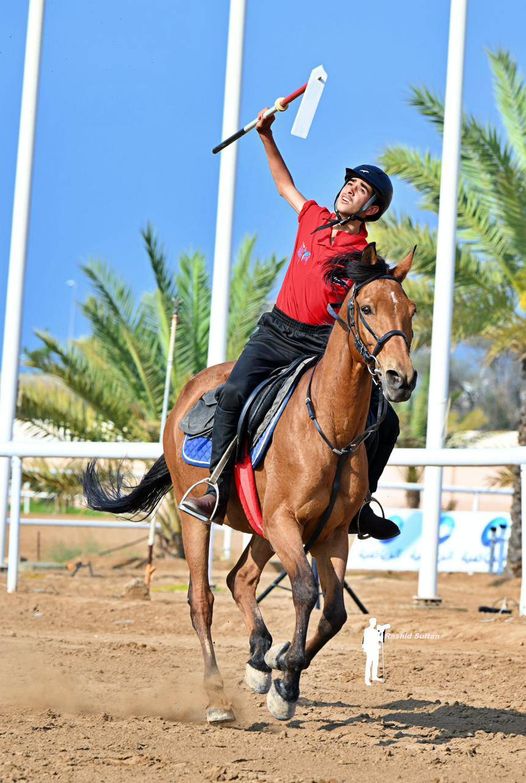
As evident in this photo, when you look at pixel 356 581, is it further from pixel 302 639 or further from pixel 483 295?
pixel 302 639

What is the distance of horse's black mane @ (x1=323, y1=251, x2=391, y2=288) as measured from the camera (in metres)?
6.00

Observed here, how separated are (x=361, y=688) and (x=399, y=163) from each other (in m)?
13.4

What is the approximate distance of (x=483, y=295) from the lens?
2019cm

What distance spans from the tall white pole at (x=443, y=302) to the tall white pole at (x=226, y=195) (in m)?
2.52

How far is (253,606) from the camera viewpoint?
23.5 feet

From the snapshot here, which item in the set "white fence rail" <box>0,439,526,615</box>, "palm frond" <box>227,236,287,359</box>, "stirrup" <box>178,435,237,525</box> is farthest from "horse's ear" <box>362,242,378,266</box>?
"palm frond" <box>227,236,287,359</box>

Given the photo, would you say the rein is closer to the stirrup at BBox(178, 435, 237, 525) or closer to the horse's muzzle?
the horse's muzzle

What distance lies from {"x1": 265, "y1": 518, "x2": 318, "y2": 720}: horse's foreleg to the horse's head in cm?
110

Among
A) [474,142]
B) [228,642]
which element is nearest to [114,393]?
[474,142]

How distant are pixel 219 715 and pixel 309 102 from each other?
3.83 m

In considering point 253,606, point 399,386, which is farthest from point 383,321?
point 253,606

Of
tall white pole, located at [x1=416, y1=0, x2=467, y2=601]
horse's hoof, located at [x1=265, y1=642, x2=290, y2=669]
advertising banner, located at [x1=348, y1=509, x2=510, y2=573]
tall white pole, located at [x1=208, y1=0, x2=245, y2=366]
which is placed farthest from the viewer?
advertising banner, located at [x1=348, y1=509, x2=510, y2=573]

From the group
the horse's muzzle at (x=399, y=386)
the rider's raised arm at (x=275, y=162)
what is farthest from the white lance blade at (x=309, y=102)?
the horse's muzzle at (x=399, y=386)

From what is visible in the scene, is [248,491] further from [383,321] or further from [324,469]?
→ [383,321]
